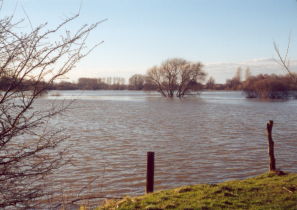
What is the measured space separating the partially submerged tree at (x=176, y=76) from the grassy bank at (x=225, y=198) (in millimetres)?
72025

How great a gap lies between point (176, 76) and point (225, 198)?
246ft

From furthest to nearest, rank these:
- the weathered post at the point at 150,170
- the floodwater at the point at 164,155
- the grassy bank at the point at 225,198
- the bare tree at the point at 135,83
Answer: the bare tree at the point at 135,83, the floodwater at the point at 164,155, the weathered post at the point at 150,170, the grassy bank at the point at 225,198

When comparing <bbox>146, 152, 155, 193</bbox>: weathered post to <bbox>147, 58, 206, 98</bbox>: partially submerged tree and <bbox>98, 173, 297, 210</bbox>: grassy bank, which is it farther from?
<bbox>147, 58, 206, 98</bbox>: partially submerged tree

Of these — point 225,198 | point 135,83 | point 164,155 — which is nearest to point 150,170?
point 225,198

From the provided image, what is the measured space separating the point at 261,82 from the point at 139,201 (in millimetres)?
71170

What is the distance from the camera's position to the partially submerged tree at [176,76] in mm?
80562

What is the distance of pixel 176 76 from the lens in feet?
268

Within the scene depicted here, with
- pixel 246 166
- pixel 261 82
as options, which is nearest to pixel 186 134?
pixel 246 166

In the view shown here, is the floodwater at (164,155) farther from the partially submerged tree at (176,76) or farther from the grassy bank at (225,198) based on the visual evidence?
the partially submerged tree at (176,76)

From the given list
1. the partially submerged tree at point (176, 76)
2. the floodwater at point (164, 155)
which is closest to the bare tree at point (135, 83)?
the partially submerged tree at point (176, 76)

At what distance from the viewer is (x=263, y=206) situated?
6.59 metres

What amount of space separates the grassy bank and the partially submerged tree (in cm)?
7202

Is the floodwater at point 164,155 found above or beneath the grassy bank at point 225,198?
beneath

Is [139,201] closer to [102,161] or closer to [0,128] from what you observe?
[0,128]
